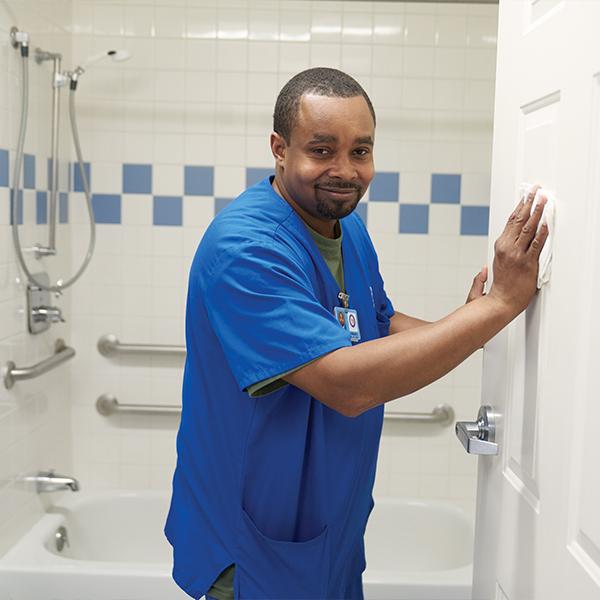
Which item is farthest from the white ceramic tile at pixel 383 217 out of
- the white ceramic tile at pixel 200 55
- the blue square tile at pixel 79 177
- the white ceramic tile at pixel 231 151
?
the blue square tile at pixel 79 177

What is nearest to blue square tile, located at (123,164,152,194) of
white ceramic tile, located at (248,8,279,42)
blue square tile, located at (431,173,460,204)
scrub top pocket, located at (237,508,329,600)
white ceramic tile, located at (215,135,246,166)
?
white ceramic tile, located at (215,135,246,166)

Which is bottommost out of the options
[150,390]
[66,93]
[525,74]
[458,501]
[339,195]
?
[458,501]

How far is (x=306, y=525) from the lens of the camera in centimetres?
151

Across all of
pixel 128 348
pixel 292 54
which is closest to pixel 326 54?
pixel 292 54

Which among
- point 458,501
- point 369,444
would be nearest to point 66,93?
point 369,444

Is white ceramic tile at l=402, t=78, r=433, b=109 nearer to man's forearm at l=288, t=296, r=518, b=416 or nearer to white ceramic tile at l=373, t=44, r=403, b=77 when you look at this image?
white ceramic tile at l=373, t=44, r=403, b=77

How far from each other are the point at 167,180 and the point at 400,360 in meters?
1.77

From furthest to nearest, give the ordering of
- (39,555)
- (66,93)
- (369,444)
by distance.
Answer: (66,93) → (39,555) → (369,444)

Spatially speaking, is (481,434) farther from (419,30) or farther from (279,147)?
(419,30)

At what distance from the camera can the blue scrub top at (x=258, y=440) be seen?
1.33 m

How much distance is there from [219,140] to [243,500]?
1608 millimetres

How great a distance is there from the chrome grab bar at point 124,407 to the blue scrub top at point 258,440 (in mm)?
1281

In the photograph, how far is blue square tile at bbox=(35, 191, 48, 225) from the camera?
2.53 m

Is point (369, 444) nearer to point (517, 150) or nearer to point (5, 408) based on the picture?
point (517, 150)
